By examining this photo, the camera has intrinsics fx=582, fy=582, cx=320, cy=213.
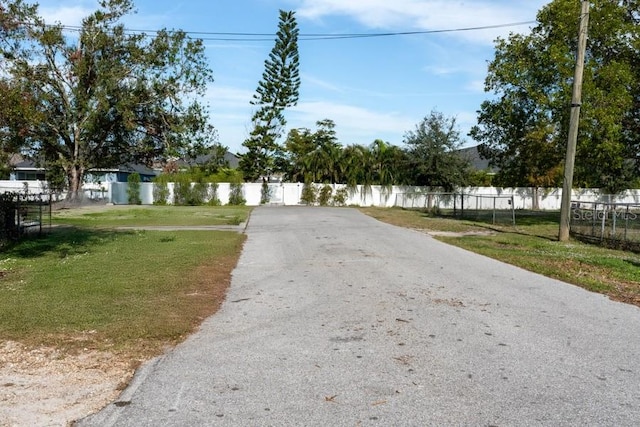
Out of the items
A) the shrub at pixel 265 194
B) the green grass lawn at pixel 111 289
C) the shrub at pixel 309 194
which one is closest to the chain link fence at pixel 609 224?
the green grass lawn at pixel 111 289

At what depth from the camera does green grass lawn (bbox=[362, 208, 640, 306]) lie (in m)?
10.5

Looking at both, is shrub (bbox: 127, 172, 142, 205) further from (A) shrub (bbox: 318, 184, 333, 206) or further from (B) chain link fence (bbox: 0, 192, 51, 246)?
(B) chain link fence (bbox: 0, 192, 51, 246)

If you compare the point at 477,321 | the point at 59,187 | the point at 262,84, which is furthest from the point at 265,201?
the point at 477,321

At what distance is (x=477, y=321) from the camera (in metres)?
7.10

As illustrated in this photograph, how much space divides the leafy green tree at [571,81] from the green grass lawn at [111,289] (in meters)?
15.5

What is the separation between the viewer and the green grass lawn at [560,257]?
10516mm

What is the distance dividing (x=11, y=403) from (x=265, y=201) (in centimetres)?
3785

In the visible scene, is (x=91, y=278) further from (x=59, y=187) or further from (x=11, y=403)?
(x=59, y=187)

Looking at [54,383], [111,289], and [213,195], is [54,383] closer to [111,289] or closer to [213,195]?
[111,289]

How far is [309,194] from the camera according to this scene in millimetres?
41938

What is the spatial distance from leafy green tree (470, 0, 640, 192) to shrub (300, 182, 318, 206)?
15.0 m

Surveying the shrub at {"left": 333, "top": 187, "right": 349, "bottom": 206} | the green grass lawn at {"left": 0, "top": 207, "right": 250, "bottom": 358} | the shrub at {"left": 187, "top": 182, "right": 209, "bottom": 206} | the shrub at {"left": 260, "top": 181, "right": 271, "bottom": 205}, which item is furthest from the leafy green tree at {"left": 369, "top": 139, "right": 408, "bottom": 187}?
the green grass lawn at {"left": 0, "top": 207, "right": 250, "bottom": 358}

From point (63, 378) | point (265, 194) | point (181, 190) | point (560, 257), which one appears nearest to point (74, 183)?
point (181, 190)

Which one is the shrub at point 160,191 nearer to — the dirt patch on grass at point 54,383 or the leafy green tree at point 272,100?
the leafy green tree at point 272,100
